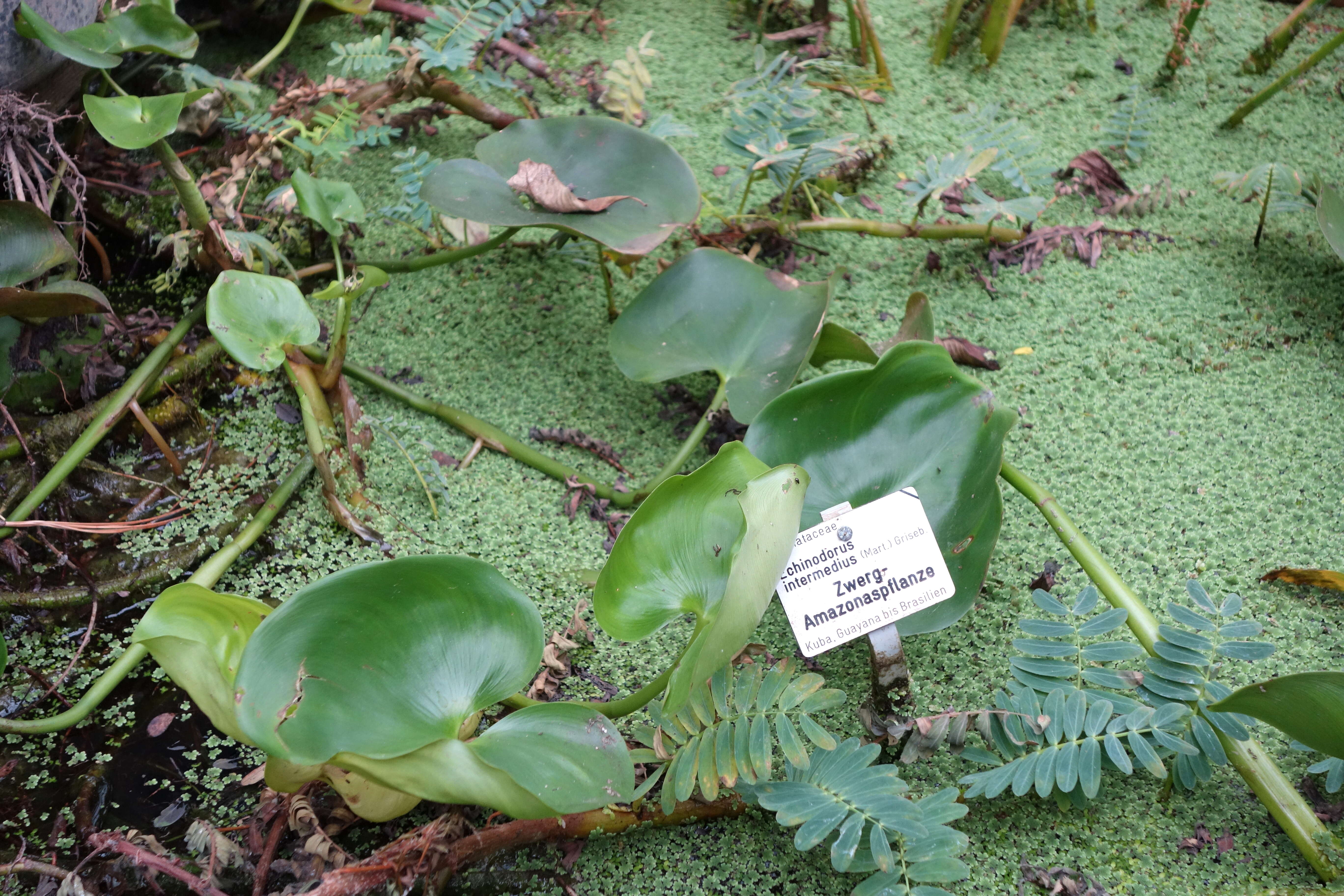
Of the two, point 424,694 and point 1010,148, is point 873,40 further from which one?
point 424,694

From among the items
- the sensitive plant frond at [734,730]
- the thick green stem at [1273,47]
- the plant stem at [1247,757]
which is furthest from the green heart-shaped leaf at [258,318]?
the thick green stem at [1273,47]

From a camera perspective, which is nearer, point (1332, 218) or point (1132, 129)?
point (1332, 218)

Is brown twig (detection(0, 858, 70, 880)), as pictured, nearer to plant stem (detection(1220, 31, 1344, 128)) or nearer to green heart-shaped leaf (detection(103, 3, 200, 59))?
green heart-shaped leaf (detection(103, 3, 200, 59))

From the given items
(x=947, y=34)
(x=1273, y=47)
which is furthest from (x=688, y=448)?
(x=1273, y=47)

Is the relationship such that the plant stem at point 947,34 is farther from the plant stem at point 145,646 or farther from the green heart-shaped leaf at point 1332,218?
the plant stem at point 145,646

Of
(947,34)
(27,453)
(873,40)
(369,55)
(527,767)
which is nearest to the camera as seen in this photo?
(527,767)

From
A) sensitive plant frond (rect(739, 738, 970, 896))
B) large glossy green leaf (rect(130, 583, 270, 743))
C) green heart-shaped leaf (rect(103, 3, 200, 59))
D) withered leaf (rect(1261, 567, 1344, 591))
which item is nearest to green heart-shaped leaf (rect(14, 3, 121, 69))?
green heart-shaped leaf (rect(103, 3, 200, 59))
